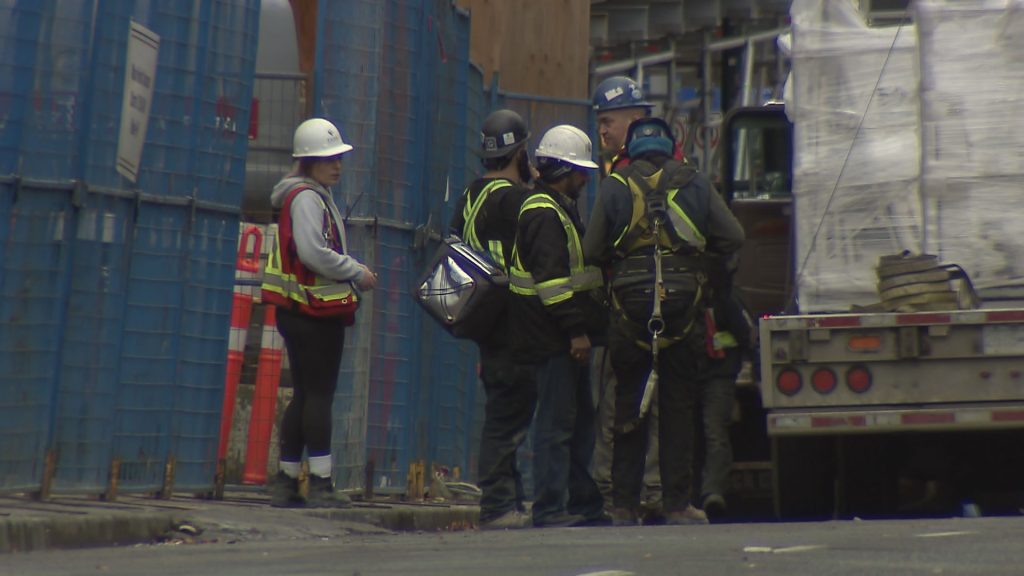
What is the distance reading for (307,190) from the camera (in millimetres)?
8812

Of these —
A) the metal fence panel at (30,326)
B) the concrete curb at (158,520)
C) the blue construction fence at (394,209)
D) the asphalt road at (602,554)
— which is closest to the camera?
the asphalt road at (602,554)

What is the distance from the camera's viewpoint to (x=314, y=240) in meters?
8.67

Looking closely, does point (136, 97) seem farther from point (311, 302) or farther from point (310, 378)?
point (310, 378)

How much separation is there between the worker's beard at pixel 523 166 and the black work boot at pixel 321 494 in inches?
70.1

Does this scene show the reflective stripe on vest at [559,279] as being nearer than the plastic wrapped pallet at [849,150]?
Yes

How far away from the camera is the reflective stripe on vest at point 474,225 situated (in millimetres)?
9188

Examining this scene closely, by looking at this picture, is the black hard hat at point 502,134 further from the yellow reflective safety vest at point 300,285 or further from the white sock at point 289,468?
the white sock at point 289,468

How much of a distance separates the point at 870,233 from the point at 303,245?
2.81 metres

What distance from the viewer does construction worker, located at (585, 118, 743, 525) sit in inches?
349

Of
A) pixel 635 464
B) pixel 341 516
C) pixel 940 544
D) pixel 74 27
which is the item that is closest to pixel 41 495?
pixel 341 516

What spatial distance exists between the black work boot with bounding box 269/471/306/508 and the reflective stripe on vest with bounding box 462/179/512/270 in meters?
1.41

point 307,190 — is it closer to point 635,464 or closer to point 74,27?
point 74,27

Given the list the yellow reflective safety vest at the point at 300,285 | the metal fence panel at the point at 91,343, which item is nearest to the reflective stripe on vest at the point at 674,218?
the yellow reflective safety vest at the point at 300,285

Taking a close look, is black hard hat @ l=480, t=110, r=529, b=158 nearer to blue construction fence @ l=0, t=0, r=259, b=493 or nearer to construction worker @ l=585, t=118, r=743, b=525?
construction worker @ l=585, t=118, r=743, b=525
